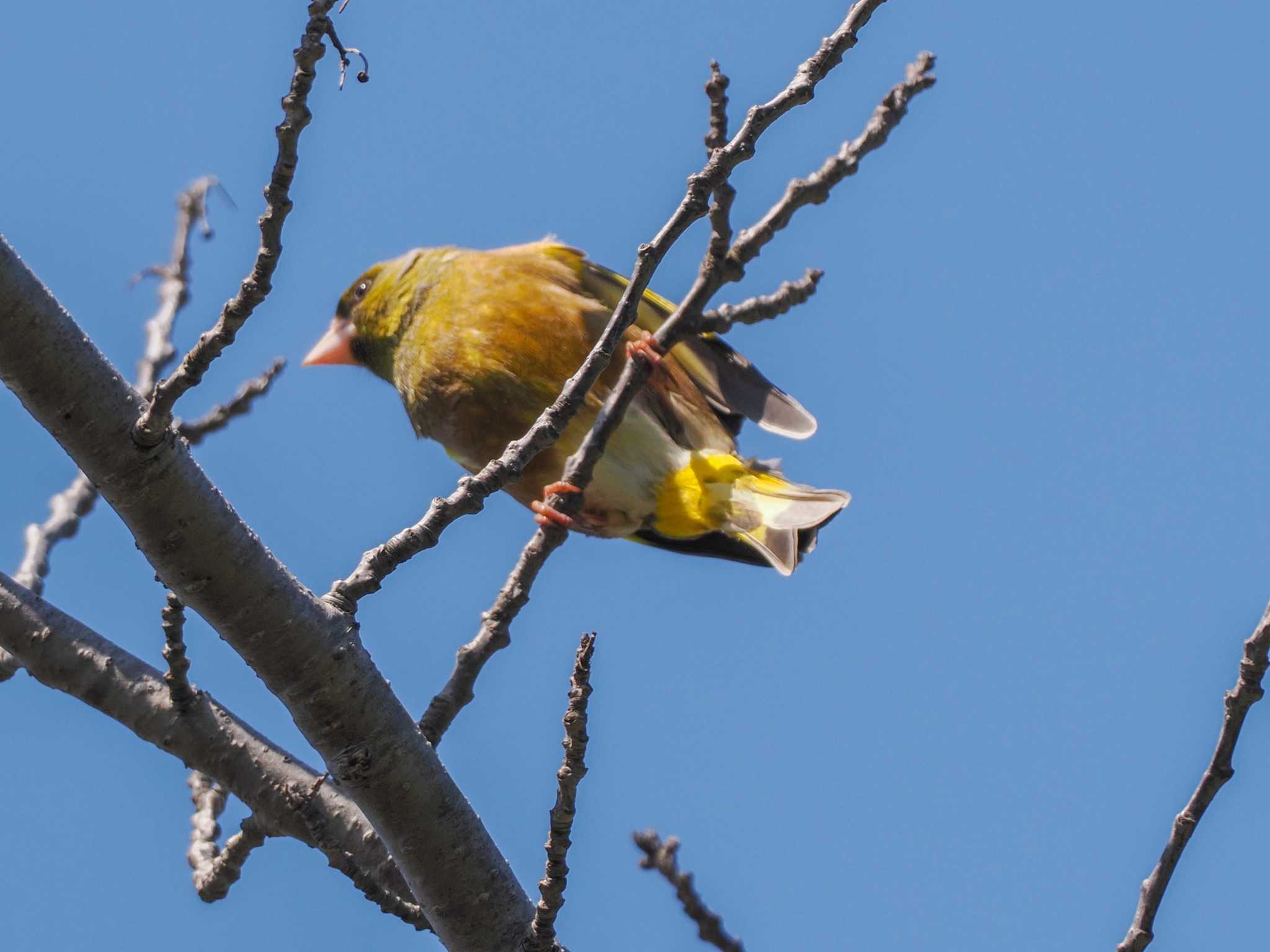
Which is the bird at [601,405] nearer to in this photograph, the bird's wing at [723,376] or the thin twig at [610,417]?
the bird's wing at [723,376]

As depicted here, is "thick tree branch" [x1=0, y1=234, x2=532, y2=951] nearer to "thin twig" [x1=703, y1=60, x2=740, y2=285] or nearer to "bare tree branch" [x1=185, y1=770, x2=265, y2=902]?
"bare tree branch" [x1=185, y1=770, x2=265, y2=902]

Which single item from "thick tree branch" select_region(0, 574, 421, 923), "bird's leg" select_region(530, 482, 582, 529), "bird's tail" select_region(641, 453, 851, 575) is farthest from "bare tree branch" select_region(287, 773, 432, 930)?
"bird's tail" select_region(641, 453, 851, 575)

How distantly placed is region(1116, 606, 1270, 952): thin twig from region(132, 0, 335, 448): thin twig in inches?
62.0

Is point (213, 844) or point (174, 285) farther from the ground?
point (174, 285)

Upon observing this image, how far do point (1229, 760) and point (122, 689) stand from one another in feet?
7.15

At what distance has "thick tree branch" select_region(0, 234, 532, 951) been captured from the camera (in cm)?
193

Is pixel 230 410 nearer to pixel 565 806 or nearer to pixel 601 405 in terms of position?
pixel 601 405

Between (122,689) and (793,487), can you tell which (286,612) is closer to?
(122,689)

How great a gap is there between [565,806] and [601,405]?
2.45 meters

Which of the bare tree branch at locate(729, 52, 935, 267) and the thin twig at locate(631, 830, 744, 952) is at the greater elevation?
the bare tree branch at locate(729, 52, 935, 267)

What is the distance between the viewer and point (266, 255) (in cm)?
192

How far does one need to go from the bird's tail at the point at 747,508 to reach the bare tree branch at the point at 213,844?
1796mm

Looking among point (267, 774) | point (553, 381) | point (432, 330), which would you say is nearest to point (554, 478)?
point (553, 381)

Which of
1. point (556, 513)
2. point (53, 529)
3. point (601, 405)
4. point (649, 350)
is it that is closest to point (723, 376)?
point (601, 405)
